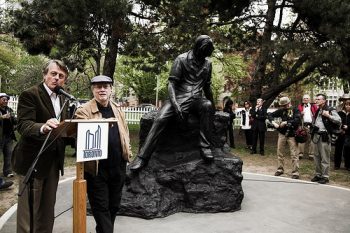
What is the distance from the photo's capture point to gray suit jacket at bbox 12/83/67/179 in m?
3.73

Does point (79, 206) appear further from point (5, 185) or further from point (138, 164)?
point (5, 185)

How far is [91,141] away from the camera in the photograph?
3.44 m

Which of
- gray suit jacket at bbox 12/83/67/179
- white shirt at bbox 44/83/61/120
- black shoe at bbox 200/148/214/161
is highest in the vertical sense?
white shirt at bbox 44/83/61/120

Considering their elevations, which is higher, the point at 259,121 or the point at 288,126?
the point at 259,121

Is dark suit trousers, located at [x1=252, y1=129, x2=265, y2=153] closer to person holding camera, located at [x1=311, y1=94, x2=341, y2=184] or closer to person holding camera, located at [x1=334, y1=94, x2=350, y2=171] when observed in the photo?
person holding camera, located at [x1=334, y1=94, x2=350, y2=171]

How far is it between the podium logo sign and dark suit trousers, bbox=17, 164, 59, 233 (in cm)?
78

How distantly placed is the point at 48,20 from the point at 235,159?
1058 cm

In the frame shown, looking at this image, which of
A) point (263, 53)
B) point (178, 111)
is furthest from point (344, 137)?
point (178, 111)

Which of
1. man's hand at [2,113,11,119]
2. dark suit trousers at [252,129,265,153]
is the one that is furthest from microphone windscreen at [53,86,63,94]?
dark suit trousers at [252,129,265,153]

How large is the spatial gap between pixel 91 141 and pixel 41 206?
1117 mm

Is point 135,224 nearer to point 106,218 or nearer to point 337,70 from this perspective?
point 106,218

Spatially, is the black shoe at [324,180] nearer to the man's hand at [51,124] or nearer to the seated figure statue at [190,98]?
the seated figure statue at [190,98]

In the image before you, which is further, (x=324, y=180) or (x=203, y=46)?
(x=324, y=180)

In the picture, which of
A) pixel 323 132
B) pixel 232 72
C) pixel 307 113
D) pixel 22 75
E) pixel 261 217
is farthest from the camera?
pixel 22 75
